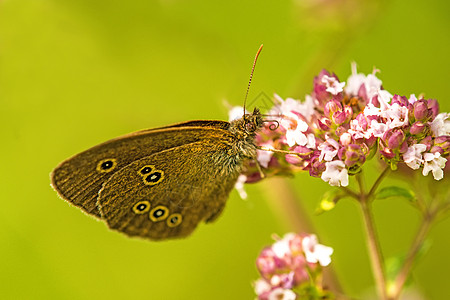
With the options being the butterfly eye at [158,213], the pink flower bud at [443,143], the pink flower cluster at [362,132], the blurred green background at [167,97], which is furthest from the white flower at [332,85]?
the butterfly eye at [158,213]

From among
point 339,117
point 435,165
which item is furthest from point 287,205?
point 435,165

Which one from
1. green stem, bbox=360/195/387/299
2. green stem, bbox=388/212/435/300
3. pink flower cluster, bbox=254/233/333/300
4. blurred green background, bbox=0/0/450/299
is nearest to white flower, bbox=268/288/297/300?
pink flower cluster, bbox=254/233/333/300

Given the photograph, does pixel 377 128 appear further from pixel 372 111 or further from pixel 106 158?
pixel 106 158

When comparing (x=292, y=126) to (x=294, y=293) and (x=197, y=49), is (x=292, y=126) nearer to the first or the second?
(x=294, y=293)

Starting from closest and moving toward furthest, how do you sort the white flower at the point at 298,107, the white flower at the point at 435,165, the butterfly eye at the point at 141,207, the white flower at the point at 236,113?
the white flower at the point at 435,165 → the white flower at the point at 298,107 → the butterfly eye at the point at 141,207 → the white flower at the point at 236,113

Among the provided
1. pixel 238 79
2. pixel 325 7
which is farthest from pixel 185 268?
pixel 325 7

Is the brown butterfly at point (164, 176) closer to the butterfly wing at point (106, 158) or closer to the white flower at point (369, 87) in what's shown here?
the butterfly wing at point (106, 158)
